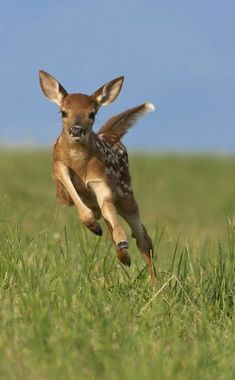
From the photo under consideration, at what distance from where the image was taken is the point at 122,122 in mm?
10039

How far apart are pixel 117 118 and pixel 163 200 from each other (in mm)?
16596

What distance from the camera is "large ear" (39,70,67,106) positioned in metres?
8.66

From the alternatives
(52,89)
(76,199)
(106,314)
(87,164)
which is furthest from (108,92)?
(106,314)

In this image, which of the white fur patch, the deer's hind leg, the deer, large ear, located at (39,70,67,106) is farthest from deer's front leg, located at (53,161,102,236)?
the white fur patch

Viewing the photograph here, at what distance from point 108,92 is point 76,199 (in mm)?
1191

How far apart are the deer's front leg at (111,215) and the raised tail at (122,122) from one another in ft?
5.57

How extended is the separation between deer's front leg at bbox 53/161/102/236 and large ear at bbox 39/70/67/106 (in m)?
0.60

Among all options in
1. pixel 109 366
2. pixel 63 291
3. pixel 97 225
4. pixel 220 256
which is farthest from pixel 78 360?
pixel 220 256

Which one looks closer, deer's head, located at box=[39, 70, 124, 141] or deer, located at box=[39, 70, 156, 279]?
deer, located at box=[39, 70, 156, 279]

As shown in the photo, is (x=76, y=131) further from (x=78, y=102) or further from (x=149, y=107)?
(x=149, y=107)

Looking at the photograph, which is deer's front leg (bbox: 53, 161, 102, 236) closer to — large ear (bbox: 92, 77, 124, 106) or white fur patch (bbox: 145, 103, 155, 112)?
large ear (bbox: 92, 77, 124, 106)

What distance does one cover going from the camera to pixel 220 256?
8633 millimetres

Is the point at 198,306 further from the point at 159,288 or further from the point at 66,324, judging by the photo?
the point at 66,324

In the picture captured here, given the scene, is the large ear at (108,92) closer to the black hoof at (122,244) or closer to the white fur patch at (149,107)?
the white fur patch at (149,107)
